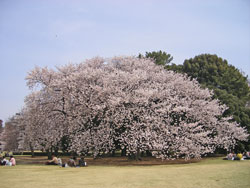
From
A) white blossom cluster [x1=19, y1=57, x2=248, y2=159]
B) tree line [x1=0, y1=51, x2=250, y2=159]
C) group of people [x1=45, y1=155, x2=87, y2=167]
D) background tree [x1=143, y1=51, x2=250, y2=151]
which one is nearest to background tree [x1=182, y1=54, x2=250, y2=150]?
background tree [x1=143, y1=51, x2=250, y2=151]

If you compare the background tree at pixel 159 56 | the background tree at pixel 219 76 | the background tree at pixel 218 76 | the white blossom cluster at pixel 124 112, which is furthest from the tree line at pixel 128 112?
the background tree at pixel 159 56

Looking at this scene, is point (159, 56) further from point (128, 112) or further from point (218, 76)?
point (128, 112)

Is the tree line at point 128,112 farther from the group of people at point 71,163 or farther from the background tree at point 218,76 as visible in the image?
the group of people at point 71,163

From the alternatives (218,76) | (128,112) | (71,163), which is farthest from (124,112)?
(218,76)

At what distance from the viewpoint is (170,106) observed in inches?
1103

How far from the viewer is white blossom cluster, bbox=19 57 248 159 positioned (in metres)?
27.6

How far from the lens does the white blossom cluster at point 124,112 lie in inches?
1087

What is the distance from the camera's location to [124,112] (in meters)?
27.9

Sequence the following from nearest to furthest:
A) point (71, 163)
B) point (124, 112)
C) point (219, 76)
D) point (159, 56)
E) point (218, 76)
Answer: point (71, 163)
point (124, 112)
point (218, 76)
point (219, 76)
point (159, 56)

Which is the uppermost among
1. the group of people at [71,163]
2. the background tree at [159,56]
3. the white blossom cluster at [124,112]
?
the background tree at [159,56]

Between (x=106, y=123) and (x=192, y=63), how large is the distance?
68.0 feet

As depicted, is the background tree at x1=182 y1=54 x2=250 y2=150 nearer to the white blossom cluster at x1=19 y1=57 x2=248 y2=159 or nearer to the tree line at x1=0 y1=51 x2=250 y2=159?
the tree line at x1=0 y1=51 x2=250 y2=159

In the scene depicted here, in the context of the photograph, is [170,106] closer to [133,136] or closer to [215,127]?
[133,136]

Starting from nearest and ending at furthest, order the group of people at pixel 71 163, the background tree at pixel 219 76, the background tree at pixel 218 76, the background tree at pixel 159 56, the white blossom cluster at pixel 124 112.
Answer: the group of people at pixel 71 163, the white blossom cluster at pixel 124 112, the background tree at pixel 218 76, the background tree at pixel 219 76, the background tree at pixel 159 56
